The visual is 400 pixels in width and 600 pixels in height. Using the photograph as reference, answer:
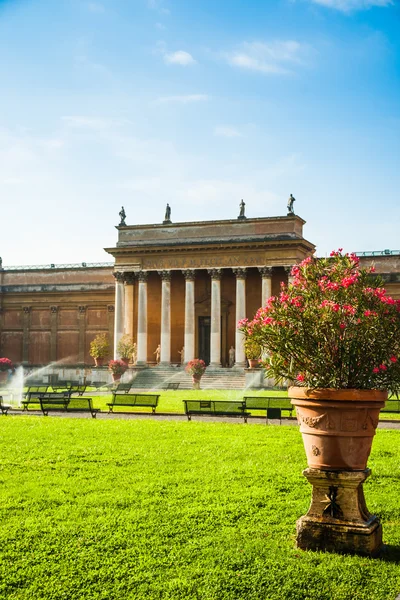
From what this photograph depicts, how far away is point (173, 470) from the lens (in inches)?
477

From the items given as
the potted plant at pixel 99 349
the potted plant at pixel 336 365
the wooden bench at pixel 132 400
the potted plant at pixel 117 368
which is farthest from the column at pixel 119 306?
the potted plant at pixel 336 365

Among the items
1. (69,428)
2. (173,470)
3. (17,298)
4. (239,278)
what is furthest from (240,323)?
(17,298)

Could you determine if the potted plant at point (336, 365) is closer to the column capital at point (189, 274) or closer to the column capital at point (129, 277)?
the column capital at point (189, 274)

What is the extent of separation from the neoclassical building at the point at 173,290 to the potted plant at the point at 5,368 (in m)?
4.58

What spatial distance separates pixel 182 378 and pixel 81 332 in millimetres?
14852

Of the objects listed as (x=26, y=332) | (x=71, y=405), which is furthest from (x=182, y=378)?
(x=71, y=405)

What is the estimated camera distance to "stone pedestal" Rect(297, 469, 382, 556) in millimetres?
7309

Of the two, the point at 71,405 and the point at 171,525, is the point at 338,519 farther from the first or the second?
the point at 71,405

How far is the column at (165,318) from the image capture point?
5166cm

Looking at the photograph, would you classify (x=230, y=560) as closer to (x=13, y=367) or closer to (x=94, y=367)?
(x=94, y=367)

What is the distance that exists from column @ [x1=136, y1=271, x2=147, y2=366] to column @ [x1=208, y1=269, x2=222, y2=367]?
5267 millimetres

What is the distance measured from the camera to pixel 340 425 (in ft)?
24.4

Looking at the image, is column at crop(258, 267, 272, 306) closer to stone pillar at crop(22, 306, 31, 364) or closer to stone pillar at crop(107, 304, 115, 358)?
stone pillar at crop(107, 304, 115, 358)

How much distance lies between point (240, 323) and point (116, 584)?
346 centimetres
